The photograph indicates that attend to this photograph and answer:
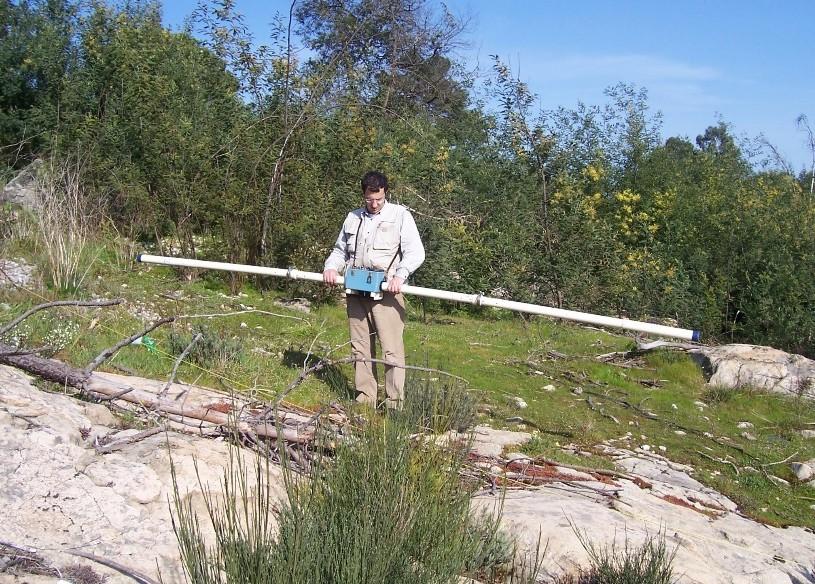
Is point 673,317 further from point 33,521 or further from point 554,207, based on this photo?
point 33,521

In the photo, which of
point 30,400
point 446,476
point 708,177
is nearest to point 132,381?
point 30,400

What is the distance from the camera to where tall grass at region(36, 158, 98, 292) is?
9.46 meters

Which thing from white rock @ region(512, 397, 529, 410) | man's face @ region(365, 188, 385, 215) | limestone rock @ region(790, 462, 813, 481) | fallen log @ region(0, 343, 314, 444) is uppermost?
man's face @ region(365, 188, 385, 215)

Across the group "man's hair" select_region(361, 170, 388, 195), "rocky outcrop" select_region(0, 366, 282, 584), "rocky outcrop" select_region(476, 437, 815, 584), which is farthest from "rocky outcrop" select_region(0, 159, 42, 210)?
"rocky outcrop" select_region(476, 437, 815, 584)

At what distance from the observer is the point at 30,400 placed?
491 cm

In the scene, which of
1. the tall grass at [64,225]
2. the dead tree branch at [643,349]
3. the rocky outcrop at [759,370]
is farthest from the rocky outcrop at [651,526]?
the tall grass at [64,225]

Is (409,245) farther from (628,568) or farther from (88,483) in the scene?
(628,568)

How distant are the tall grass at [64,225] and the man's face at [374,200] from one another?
13.5ft

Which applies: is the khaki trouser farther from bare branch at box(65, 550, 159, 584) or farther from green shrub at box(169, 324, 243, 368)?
bare branch at box(65, 550, 159, 584)

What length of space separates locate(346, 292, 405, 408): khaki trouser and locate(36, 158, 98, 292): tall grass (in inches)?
153

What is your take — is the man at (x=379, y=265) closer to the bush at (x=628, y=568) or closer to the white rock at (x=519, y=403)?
the white rock at (x=519, y=403)

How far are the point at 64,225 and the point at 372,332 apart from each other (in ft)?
17.8

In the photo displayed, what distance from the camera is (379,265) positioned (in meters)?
6.92

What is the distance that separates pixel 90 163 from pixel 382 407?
29.5 ft
